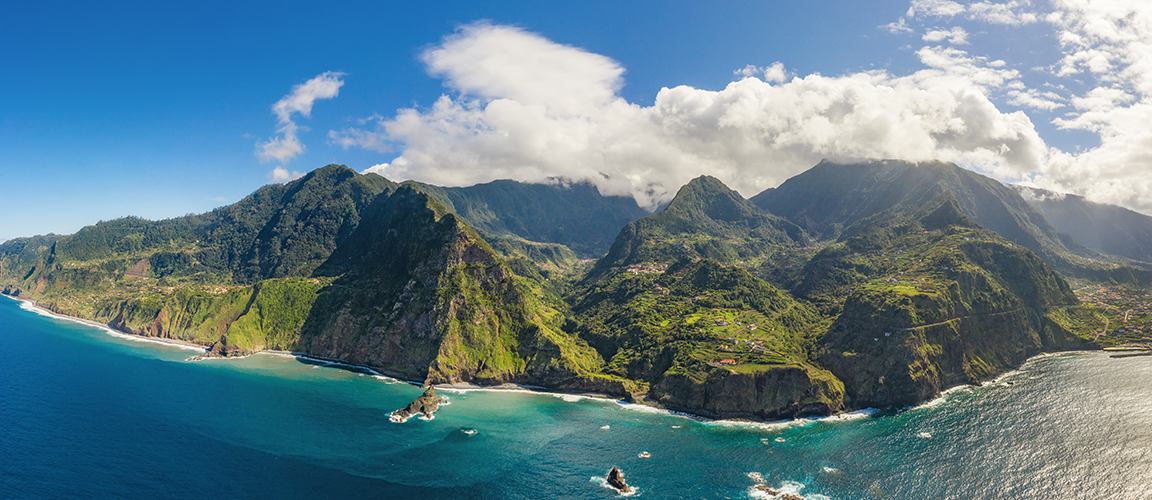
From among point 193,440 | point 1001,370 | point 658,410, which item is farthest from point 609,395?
point 1001,370

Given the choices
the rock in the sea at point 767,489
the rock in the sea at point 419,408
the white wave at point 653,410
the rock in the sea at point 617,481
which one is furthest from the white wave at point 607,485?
the rock in the sea at point 419,408

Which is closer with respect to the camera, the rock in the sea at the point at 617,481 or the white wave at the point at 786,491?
the white wave at the point at 786,491

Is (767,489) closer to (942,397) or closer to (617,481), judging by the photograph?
(617,481)

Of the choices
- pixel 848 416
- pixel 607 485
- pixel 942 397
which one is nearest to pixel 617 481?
pixel 607 485

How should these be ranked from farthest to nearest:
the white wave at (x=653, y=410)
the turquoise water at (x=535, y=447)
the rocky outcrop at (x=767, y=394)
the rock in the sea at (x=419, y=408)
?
1. the white wave at (x=653, y=410)
2. the rocky outcrop at (x=767, y=394)
3. the rock in the sea at (x=419, y=408)
4. the turquoise water at (x=535, y=447)

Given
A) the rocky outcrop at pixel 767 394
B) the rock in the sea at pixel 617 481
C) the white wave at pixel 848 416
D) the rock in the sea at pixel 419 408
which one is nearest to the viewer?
the rock in the sea at pixel 617 481

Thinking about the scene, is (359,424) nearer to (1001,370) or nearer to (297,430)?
(297,430)

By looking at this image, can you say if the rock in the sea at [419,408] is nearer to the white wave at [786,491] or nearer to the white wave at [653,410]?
the white wave at [653,410]
